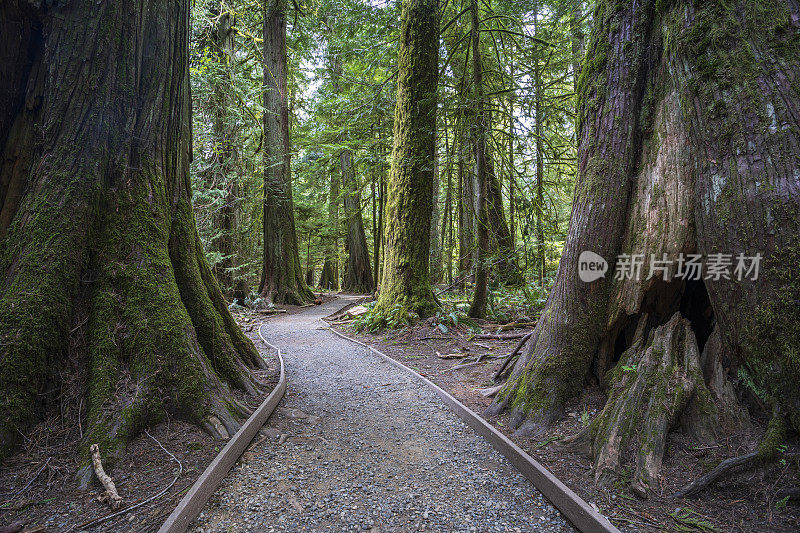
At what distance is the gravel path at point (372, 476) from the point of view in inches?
82.0

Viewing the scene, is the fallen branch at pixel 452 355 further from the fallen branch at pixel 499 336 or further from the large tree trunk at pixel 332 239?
the large tree trunk at pixel 332 239

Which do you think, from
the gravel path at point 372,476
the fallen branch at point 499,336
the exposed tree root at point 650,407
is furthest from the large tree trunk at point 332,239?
the exposed tree root at point 650,407

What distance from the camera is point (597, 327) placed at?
116 inches

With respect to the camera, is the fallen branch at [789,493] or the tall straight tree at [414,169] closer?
the fallen branch at [789,493]

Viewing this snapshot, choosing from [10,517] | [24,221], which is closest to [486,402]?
[10,517]

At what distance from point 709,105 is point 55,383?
15.1ft

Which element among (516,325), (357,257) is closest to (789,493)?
(516,325)

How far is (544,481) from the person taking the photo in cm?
232

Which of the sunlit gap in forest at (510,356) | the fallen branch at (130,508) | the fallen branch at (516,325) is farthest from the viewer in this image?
the fallen branch at (516,325)

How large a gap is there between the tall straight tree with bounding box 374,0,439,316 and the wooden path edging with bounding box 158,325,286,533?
423 centimetres

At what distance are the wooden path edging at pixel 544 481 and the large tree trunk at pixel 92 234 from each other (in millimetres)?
2039

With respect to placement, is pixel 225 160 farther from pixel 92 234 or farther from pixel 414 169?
pixel 92 234

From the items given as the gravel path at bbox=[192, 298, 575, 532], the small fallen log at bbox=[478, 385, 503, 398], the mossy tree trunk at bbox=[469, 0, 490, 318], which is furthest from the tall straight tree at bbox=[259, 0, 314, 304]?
the small fallen log at bbox=[478, 385, 503, 398]

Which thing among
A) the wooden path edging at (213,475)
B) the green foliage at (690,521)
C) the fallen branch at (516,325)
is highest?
the fallen branch at (516,325)
